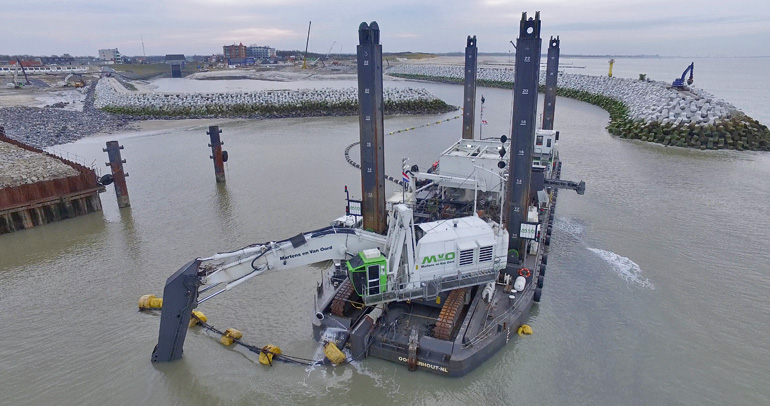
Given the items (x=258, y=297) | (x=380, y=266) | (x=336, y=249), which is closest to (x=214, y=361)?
(x=258, y=297)

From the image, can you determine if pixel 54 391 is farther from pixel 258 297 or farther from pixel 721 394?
pixel 721 394

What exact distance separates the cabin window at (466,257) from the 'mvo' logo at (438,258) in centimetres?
26

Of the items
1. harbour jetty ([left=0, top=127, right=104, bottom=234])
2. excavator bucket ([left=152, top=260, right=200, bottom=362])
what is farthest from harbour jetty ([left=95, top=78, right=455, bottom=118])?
excavator bucket ([left=152, top=260, right=200, bottom=362])

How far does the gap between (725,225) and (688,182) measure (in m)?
7.94

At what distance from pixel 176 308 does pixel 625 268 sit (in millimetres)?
15829

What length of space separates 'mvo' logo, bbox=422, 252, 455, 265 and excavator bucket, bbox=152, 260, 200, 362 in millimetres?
5747

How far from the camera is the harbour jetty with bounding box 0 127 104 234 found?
2036cm

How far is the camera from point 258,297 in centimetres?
1527

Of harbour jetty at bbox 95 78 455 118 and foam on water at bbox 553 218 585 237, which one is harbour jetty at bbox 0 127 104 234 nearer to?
foam on water at bbox 553 218 585 237

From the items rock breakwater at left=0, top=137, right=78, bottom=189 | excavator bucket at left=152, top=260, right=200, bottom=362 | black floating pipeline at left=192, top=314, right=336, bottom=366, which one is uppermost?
rock breakwater at left=0, top=137, right=78, bottom=189

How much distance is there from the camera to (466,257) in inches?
480

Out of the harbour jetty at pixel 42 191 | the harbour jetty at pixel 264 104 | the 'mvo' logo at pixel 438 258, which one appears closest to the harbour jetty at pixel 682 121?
the harbour jetty at pixel 264 104

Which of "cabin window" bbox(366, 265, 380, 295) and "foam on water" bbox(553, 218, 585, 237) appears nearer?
"cabin window" bbox(366, 265, 380, 295)

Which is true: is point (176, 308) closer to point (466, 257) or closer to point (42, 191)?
point (466, 257)
